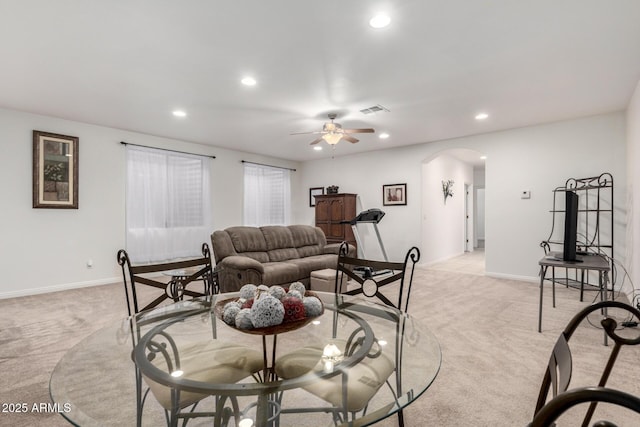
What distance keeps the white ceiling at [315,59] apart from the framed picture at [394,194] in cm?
210

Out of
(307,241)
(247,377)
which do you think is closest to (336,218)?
(307,241)

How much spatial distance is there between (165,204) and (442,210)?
19.6ft

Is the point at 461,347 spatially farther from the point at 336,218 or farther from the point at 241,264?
the point at 336,218

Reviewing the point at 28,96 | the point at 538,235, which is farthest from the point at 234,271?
the point at 538,235

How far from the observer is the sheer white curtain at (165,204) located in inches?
213

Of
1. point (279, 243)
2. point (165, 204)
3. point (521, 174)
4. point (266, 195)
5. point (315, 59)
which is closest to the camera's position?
point (315, 59)

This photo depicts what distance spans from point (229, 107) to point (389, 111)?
7.23 ft

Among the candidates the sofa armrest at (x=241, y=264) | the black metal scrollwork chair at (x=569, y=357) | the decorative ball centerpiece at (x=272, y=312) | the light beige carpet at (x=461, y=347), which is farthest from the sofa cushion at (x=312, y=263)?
the black metal scrollwork chair at (x=569, y=357)

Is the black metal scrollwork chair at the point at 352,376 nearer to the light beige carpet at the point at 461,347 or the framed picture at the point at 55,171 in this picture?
the light beige carpet at the point at 461,347

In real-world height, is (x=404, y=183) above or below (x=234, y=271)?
above

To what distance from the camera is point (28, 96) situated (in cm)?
379

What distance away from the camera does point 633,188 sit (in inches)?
148

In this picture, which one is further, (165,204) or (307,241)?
(165,204)

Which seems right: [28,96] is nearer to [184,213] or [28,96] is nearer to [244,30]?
[184,213]
